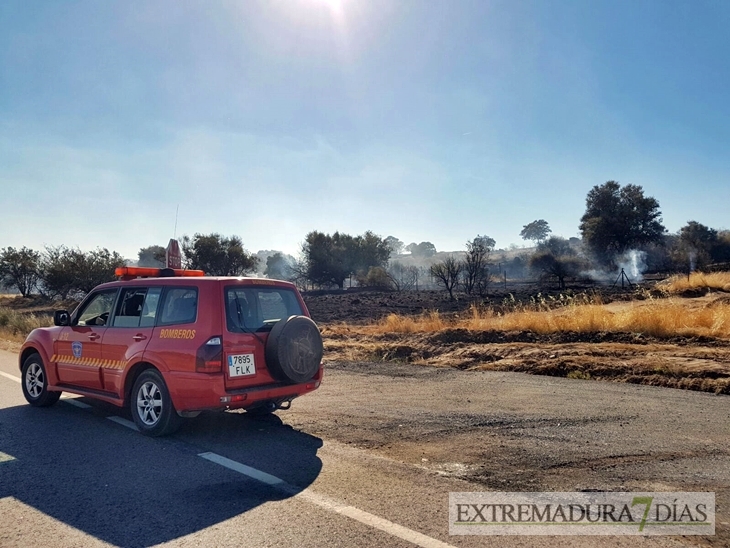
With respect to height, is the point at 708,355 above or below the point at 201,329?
below

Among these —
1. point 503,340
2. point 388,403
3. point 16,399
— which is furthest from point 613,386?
point 16,399

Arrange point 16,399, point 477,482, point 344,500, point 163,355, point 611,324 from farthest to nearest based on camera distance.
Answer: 1. point 611,324
2. point 16,399
3. point 163,355
4. point 477,482
5. point 344,500

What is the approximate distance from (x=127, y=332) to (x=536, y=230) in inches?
5921

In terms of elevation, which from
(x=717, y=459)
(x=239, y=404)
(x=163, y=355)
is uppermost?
(x=163, y=355)

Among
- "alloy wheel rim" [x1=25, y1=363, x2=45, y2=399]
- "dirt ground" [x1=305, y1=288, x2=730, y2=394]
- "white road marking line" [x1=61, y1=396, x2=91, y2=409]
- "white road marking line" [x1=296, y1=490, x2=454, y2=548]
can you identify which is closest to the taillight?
"white road marking line" [x1=296, y1=490, x2=454, y2=548]

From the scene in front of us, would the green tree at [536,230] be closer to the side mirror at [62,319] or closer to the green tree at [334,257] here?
the green tree at [334,257]

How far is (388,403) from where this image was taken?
26.3 ft

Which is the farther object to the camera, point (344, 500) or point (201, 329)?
point (201, 329)

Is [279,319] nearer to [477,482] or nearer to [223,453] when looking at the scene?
[223,453]

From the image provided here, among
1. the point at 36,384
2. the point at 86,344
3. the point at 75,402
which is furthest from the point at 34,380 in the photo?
the point at 86,344

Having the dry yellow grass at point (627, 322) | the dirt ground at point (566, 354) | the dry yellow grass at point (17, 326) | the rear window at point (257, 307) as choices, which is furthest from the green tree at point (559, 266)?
the rear window at point (257, 307)

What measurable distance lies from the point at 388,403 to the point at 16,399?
5.61m

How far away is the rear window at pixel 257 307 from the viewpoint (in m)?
6.18

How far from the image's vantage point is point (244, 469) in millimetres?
5195
